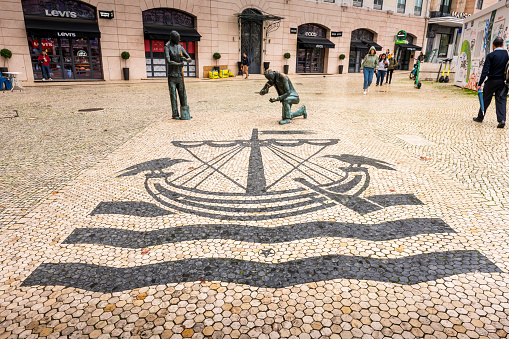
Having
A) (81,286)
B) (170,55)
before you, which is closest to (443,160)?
(81,286)

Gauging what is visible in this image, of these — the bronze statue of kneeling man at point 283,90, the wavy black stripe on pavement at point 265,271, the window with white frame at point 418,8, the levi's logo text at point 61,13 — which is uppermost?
the window with white frame at point 418,8

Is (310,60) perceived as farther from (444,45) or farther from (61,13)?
(61,13)

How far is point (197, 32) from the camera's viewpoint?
25.0 m

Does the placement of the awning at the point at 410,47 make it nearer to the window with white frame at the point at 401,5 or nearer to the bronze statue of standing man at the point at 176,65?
the window with white frame at the point at 401,5

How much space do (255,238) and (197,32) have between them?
24.7 metres

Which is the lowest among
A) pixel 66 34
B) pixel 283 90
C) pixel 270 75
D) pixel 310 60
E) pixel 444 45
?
pixel 283 90

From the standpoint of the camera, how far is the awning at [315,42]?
1185 inches

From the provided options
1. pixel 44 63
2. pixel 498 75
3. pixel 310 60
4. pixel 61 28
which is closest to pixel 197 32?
pixel 61 28

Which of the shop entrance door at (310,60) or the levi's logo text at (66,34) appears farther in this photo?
the shop entrance door at (310,60)

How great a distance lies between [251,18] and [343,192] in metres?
25.9

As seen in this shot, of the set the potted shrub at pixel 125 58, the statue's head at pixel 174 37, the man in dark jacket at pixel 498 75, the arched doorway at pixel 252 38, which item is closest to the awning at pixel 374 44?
the arched doorway at pixel 252 38

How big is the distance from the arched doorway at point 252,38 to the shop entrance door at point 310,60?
14.7 ft

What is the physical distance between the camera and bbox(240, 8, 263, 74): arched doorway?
27391mm

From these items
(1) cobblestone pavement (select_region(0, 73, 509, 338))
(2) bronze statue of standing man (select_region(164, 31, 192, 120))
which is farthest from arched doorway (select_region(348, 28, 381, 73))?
(1) cobblestone pavement (select_region(0, 73, 509, 338))
